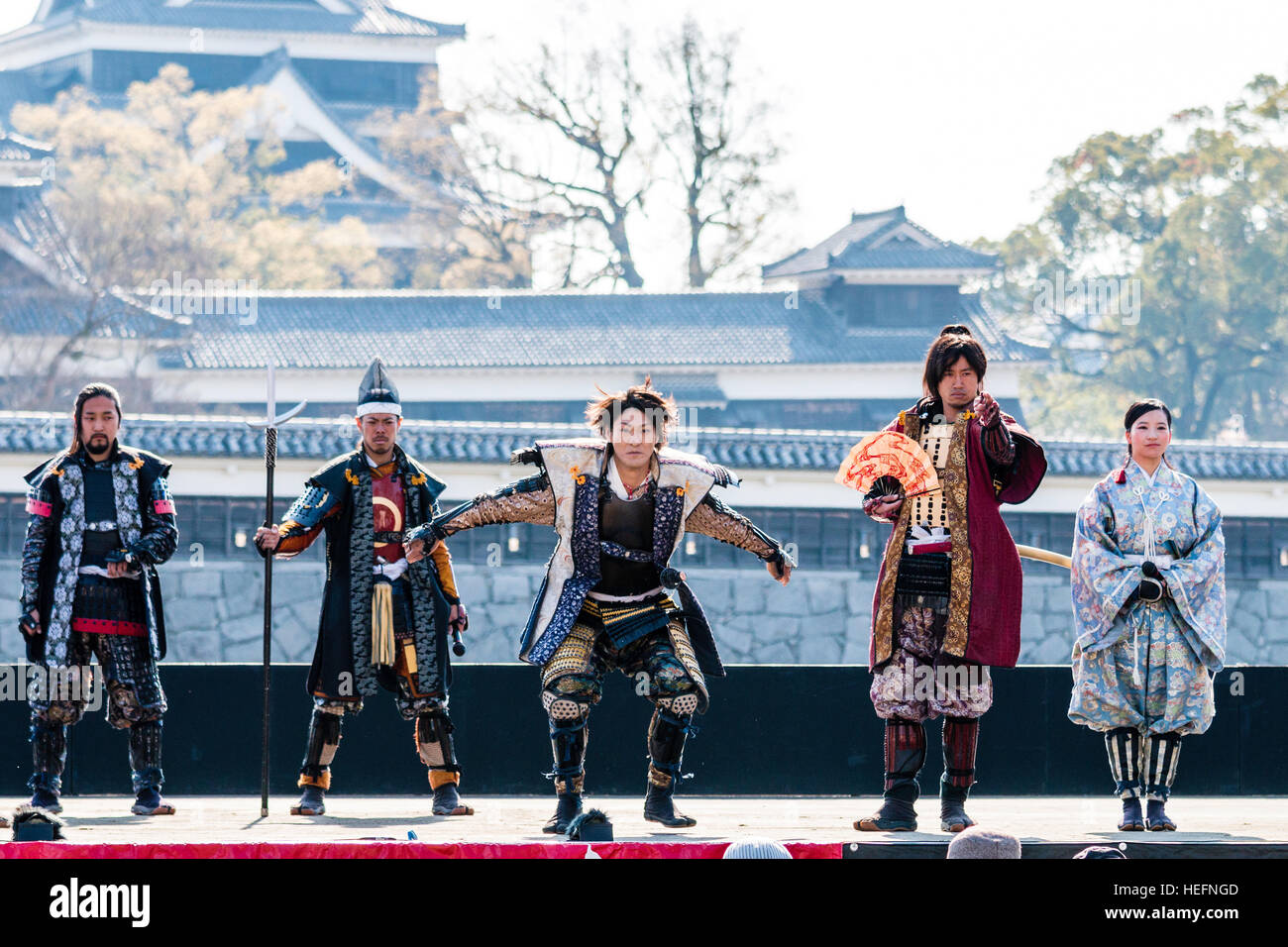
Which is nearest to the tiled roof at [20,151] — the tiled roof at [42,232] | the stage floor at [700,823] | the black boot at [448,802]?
the tiled roof at [42,232]

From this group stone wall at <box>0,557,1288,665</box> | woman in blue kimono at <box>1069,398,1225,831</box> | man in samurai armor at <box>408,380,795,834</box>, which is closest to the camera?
man in samurai armor at <box>408,380,795,834</box>

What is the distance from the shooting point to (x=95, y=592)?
26.1 ft

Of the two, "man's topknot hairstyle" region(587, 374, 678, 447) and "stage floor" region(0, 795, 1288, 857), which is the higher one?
"man's topknot hairstyle" region(587, 374, 678, 447)

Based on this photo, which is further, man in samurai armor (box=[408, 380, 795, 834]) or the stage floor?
man in samurai armor (box=[408, 380, 795, 834])

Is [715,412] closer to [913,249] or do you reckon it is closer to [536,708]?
[913,249]

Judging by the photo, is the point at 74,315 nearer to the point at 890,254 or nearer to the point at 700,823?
the point at 890,254

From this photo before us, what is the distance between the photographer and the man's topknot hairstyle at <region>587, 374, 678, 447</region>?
7.17m

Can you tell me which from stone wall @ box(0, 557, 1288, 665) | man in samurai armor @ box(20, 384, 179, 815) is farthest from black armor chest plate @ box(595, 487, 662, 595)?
stone wall @ box(0, 557, 1288, 665)

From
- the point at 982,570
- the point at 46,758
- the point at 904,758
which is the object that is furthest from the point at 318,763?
the point at 982,570

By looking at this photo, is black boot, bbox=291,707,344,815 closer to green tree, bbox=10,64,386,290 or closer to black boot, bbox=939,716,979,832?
Answer: black boot, bbox=939,716,979,832

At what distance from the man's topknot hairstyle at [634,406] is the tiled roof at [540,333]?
2453 cm

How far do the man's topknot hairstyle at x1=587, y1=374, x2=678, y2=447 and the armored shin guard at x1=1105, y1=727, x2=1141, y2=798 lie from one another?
6.73 feet
